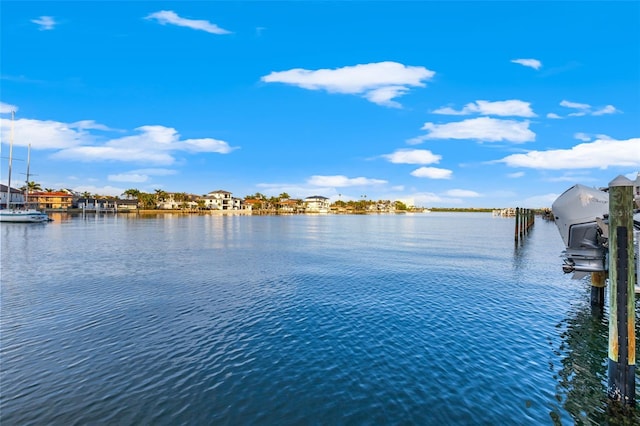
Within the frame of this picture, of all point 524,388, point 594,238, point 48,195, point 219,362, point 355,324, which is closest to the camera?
point 524,388

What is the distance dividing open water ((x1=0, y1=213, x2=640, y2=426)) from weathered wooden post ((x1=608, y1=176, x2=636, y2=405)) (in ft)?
4.10

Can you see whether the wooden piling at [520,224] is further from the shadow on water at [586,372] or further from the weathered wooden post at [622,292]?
the weathered wooden post at [622,292]

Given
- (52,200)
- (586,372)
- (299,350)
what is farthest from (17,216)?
(586,372)

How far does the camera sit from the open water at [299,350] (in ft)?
30.6

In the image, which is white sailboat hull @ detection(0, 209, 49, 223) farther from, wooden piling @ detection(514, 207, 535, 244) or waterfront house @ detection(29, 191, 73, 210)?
wooden piling @ detection(514, 207, 535, 244)

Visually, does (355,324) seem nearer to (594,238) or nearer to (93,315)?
(594,238)

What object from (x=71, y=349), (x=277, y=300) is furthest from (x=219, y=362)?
(x=277, y=300)

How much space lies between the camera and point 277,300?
817 inches

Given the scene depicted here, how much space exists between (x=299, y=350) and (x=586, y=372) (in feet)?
34.4

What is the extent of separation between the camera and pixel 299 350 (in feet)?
43.6

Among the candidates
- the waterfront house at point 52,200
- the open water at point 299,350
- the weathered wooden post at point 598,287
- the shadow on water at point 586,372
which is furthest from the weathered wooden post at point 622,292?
the waterfront house at point 52,200

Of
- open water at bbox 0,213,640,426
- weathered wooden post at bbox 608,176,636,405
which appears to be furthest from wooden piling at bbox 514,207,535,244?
weathered wooden post at bbox 608,176,636,405

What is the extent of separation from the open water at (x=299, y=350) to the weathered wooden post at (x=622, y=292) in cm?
125

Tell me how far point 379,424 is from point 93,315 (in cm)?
1610
